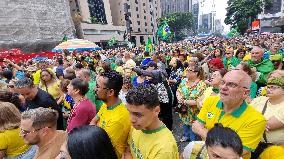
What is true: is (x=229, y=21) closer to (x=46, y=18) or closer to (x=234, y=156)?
(x=46, y=18)

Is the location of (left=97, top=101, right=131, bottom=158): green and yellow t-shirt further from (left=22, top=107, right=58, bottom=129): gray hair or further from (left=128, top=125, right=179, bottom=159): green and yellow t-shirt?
(left=22, top=107, right=58, bottom=129): gray hair

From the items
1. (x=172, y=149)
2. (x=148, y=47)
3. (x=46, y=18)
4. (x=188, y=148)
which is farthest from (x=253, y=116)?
(x=46, y=18)

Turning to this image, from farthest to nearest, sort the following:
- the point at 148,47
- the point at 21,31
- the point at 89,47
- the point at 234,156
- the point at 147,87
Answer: the point at 21,31 < the point at 148,47 < the point at 89,47 < the point at 147,87 < the point at 234,156

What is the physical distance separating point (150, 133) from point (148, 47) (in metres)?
13.7

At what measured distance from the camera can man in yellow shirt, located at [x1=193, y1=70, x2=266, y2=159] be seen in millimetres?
2539

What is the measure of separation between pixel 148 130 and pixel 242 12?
6408 cm

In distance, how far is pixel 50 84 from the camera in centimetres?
642

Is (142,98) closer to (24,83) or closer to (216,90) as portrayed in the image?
(216,90)

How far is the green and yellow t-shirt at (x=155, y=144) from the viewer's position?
7.48 feet

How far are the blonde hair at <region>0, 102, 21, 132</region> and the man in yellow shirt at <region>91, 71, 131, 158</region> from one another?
972 millimetres

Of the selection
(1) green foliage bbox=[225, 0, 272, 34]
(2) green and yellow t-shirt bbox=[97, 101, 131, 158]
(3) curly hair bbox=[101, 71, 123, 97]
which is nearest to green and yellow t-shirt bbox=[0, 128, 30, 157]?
(2) green and yellow t-shirt bbox=[97, 101, 131, 158]

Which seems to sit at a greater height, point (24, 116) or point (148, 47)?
point (24, 116)

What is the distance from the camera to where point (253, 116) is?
2.59 meters

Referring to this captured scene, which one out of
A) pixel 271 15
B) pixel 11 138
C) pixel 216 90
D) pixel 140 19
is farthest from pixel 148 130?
pixel 140 19
